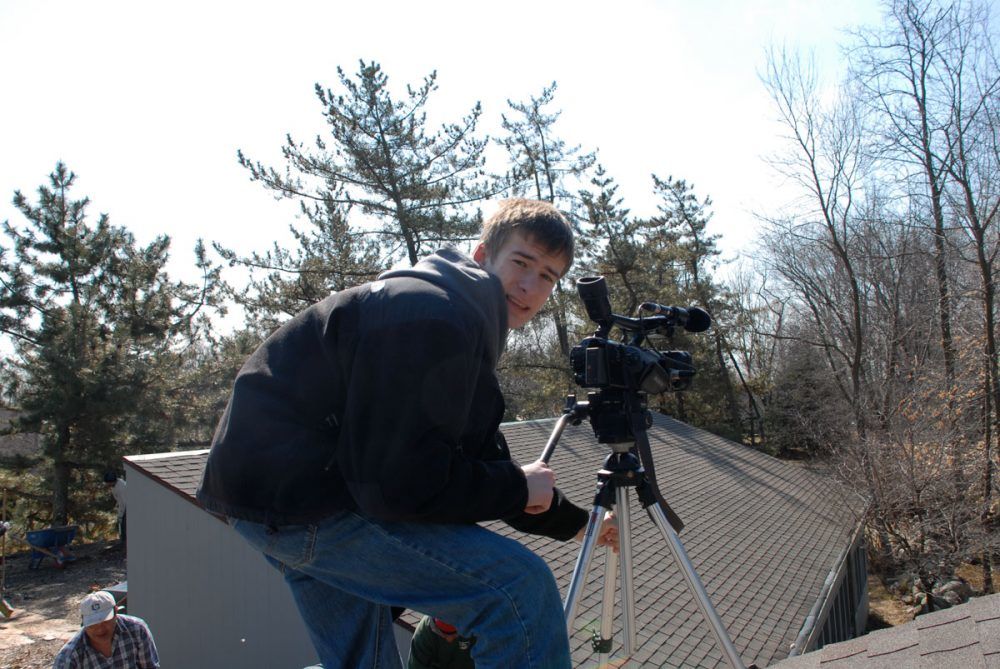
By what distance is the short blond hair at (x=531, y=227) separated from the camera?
1.65m

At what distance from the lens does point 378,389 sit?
1188 millimetres

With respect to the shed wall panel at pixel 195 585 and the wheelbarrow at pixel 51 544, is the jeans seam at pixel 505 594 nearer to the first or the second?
the shed wall panel at pixel 195 585

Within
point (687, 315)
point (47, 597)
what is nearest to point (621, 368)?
point (687, 315)

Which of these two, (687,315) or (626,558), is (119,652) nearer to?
(626,558)

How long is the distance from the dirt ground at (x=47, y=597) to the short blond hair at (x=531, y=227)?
11.1 metres

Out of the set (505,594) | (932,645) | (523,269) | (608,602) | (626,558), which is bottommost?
(932,645)

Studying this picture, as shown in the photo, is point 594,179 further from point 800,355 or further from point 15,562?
point 15,562

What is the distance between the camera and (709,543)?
6090mm

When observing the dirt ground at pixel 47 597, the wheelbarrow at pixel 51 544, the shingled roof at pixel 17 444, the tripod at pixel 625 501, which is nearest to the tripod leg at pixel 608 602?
the tripod at pixel 625 501

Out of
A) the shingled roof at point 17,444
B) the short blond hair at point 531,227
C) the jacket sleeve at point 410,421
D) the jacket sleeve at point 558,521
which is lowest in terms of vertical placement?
the shingled roof at point 17,444

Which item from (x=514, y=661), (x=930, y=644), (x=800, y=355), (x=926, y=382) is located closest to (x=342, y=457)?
(x=514, y=661)

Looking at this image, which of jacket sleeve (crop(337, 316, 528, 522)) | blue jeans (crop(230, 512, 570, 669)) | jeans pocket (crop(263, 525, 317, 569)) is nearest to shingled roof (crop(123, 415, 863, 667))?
blue jeans (crop(230, 512, 570, 669))

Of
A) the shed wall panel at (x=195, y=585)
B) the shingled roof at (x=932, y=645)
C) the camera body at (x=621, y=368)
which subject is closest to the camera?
the camera body at (x=621, y=368)

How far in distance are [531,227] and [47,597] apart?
52.9ft
